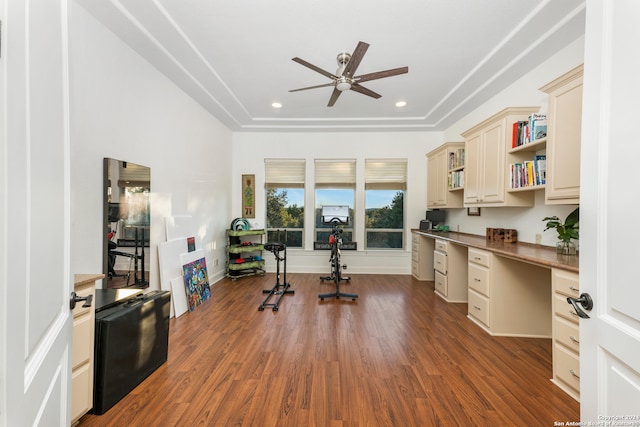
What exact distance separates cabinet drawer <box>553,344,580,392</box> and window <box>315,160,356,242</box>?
13.2 feet

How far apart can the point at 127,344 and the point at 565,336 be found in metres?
3.22

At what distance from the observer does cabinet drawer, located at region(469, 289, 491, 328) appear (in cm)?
305

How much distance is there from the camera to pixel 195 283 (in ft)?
12.6

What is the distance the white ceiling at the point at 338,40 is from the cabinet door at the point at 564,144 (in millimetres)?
689

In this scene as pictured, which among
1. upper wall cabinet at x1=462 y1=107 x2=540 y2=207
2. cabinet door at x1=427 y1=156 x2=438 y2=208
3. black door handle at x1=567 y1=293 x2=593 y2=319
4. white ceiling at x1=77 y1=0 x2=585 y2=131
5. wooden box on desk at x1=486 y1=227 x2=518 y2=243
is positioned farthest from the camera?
cabinet door at x1=427 y1=156 x2=438 y2=208

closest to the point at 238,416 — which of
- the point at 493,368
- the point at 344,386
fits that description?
the point at 344,386

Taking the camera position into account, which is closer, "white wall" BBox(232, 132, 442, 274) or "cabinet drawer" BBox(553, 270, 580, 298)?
"cabinet drawer" BBox(553, 270, 580, 298)

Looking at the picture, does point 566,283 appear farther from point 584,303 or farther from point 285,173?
point 285,173

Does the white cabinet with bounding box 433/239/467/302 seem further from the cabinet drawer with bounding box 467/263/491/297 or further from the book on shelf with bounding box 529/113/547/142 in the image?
the book on shelf with bounding box 529/113/547/142

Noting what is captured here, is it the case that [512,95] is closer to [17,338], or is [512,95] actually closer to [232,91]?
[232,91]

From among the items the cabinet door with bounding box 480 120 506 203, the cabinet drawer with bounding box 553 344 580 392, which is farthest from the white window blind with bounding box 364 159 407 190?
the cabinet drawer with bounding box 553 344 580 392

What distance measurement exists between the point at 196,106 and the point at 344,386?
4.22 m

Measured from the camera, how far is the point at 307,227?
5930 mm

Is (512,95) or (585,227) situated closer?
(585,227)
